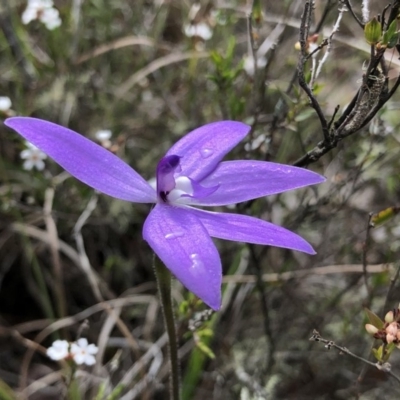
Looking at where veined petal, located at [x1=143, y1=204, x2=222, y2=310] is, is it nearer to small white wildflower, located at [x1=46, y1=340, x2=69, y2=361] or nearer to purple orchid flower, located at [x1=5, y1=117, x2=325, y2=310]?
purple orchid flower, located at [x1=5, y1=117, x2=325, y2=310]

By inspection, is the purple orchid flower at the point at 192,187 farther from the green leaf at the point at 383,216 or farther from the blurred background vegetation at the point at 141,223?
the blurred background vegetation at the point at 141,223

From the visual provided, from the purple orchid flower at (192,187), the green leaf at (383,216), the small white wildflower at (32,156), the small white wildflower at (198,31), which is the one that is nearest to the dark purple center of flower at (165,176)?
the purple orchid flower at (192,187)

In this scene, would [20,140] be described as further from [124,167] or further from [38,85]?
[124,167]

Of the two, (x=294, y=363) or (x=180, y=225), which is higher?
(x=180, y=225)

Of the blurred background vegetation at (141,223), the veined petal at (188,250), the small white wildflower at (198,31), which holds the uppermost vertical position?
the small white wildflower at (198,31)

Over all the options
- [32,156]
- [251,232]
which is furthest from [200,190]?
[32,156]

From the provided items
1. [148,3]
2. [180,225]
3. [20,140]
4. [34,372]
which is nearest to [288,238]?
[180,225]
